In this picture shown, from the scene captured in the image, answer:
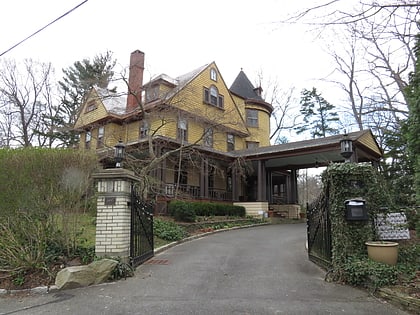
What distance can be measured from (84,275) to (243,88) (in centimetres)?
2405

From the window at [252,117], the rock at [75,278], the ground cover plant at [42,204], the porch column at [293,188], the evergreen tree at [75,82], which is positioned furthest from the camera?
the evergreen tree at [75,82]

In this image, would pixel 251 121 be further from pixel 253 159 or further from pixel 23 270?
pixel 23 270

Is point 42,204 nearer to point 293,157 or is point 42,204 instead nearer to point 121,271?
point 121,271

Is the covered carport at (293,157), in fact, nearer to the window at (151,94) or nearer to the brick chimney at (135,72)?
the window at (151,94)

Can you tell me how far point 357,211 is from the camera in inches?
219

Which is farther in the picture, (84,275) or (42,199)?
(42,199)

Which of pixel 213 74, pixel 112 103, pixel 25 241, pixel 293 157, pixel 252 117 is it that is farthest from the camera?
pixel 252 117

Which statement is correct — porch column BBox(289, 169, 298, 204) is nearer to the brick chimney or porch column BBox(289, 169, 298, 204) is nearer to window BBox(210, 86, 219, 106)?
window BBox(210, 86, 219, 106)

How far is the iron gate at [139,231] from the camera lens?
21.3ft

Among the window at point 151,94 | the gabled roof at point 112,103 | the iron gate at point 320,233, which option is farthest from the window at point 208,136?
the iron gate at point 320,233

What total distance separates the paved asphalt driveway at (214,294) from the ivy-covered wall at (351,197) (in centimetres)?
70

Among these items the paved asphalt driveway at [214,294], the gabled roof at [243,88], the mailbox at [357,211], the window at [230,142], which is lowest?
the paved asphalt driveway at [214,294]

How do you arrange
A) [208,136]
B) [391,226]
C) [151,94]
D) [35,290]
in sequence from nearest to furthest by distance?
[35,290], [391,226], [151,94], [208,136]

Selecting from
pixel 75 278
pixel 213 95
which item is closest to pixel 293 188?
pixel 213 95
